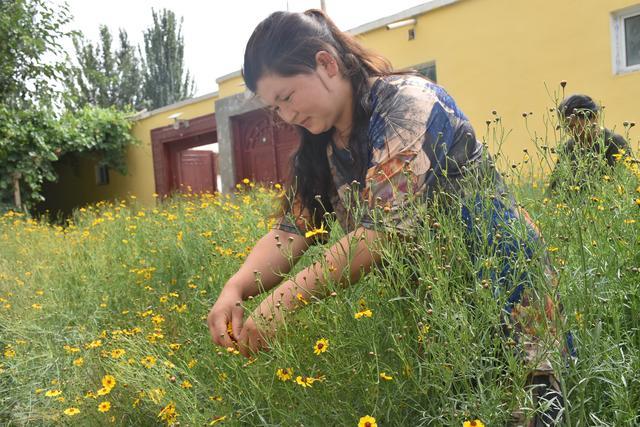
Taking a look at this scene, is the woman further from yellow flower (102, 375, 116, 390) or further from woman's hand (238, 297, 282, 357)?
yellow flower (102, 375, 116, 390)

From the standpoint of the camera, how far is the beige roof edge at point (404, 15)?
7525mm

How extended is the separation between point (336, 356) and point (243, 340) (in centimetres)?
25

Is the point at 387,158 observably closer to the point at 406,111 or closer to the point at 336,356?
the point at 406,111

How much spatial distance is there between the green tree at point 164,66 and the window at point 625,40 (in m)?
22.8

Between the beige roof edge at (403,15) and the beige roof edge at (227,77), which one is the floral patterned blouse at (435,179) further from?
the beige roof edge at (227,77)

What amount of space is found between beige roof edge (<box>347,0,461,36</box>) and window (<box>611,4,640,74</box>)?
6.51 feet

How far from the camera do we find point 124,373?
1960 mm

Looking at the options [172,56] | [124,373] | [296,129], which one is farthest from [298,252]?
[172,56]

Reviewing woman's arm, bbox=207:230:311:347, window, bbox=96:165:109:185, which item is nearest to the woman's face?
woman's arm, bbox=207:230:311:347

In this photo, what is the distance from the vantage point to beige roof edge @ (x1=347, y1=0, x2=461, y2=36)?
7.53 m

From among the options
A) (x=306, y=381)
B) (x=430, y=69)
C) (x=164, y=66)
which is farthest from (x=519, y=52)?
(x=164, y=66)

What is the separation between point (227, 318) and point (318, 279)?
0.42 meters

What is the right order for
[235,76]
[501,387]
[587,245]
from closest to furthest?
[501,387], [587,245], [235,76]

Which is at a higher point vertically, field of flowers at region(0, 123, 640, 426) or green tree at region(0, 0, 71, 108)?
green tree at region(0, 0, 71, 108)
